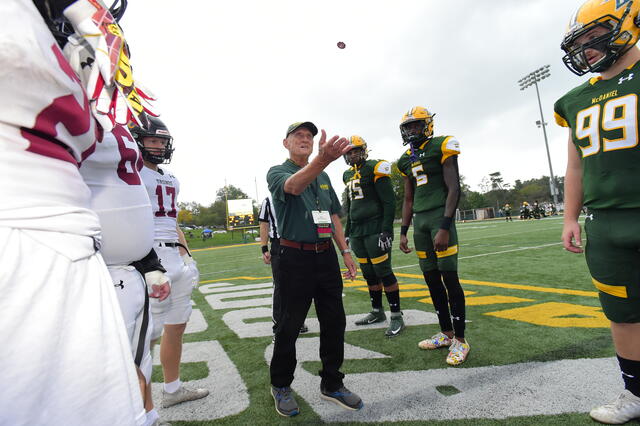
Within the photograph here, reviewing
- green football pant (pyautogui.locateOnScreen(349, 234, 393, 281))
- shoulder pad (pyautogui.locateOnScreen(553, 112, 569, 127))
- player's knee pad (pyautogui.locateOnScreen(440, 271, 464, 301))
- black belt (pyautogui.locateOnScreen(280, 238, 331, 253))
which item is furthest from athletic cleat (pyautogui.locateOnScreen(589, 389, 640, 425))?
green football pant (pyautogui.locateOnScreen(349, 234, 393, 281))

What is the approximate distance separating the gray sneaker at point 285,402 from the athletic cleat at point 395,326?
176 centimetres

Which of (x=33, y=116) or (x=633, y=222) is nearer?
(x=33, y=116)

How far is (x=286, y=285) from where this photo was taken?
279 cm

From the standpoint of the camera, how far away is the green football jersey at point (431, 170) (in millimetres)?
3604

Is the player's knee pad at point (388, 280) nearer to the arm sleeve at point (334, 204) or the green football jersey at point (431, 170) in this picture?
the green football jersey at point (431, 170)

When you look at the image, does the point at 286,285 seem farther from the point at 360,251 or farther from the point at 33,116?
the point at 360,251

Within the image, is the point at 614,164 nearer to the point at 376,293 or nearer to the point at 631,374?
the point at 631,374

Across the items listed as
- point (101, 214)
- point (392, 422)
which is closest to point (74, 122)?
point (101, 214)

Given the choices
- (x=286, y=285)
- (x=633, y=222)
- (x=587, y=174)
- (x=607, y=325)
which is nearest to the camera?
(x=633, y=222)

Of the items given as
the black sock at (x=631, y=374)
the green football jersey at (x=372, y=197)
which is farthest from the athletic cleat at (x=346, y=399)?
the green football jersey at (x=372, y=197)

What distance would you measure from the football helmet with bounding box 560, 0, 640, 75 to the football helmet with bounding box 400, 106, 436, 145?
5.09ft

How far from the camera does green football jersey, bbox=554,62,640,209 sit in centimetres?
209

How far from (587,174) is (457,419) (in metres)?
1.80

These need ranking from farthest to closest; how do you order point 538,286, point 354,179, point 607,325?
point 538,286 → point 354,179 → point 607,325
